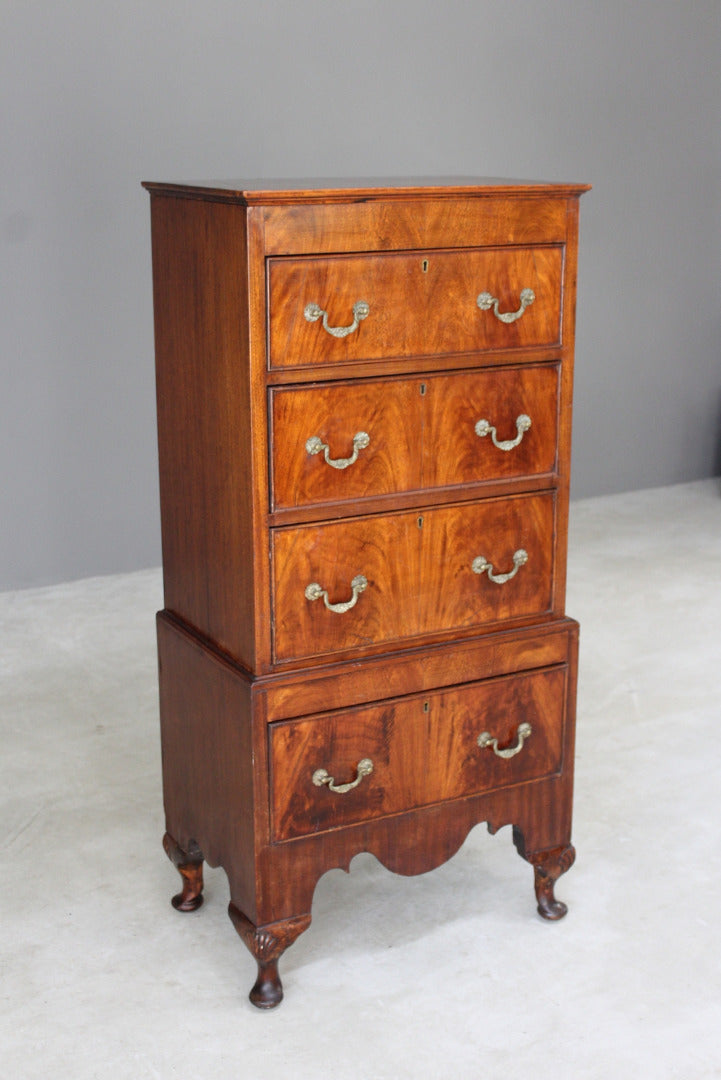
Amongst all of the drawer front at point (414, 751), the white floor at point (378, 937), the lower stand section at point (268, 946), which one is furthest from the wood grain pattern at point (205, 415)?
the white floor at point (378, 937)

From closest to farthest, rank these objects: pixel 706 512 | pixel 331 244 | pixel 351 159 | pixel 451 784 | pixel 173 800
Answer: pixel 331 244 < pixel 451 784 < pixel 173 800 < pixel 351 159 < pixel 706 512

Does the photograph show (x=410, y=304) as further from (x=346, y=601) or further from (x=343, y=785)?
(x=343, y=785)

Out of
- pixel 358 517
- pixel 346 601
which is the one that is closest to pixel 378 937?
pixel 346 601

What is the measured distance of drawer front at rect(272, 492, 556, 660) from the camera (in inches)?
77.3

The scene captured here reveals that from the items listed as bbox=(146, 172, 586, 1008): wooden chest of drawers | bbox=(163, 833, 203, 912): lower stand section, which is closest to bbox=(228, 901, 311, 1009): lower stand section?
bbox=(146, 172, 586, 1008): wooden chest of drawers

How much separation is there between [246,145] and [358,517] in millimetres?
2618

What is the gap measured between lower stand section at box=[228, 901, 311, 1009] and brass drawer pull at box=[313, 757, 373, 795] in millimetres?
217

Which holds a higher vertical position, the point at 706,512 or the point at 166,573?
the point at 166,573

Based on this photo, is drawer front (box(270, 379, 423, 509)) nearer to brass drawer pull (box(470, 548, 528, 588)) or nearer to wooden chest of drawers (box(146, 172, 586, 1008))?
wooden chest of drawers (box(146, 172, 586, 1008))

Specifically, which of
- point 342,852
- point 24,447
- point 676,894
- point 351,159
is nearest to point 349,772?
point 342,852

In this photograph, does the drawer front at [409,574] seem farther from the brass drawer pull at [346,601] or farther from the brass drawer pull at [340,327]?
the brass drawer pull at [340,327]

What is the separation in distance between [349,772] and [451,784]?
204 millimetres

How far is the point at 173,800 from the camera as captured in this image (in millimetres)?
2332

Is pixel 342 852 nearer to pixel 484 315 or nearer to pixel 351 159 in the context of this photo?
pixel 484 315
